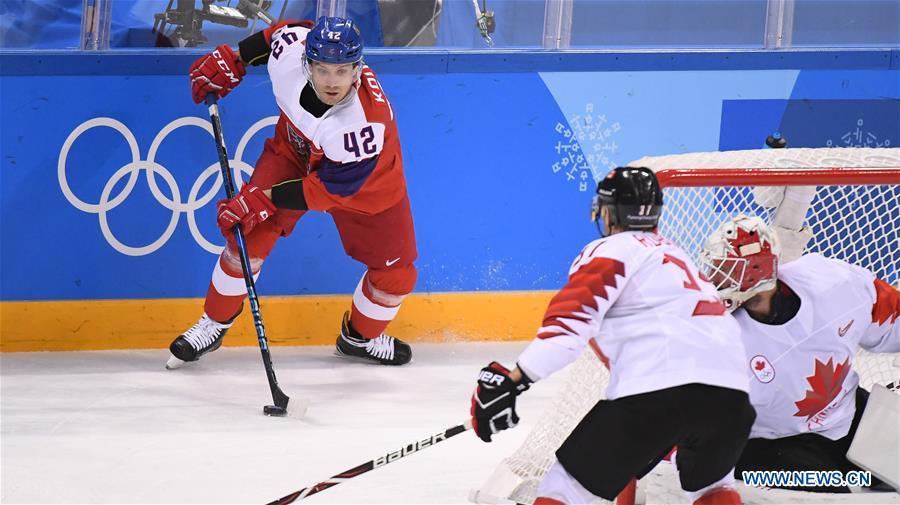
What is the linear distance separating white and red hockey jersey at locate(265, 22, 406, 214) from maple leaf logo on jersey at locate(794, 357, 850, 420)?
4.78 ft

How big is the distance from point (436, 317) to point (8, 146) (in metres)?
1.59

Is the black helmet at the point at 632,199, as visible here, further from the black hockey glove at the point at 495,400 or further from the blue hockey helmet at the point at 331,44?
the blue hockey helmet at the point at 331,44

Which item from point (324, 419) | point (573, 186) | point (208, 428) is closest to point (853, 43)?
point (573, 186)

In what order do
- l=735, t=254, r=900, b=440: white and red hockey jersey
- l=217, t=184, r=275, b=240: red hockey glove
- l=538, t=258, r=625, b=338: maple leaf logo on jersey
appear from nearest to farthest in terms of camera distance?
l=538, t=258, r=625, b=338: maple leaf logo on jersey → l=735, t=254, r=900, b=440: white and red hockey jersey → l=217, t=184, r=275, b=240: red hockey glove

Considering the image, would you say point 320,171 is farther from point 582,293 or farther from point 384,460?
point 582,293

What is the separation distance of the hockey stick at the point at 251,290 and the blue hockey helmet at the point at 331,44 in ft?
1.70

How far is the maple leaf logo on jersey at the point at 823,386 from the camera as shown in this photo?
277 centimetres

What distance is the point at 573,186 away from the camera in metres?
4.42

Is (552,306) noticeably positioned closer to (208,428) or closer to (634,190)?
(634,190)

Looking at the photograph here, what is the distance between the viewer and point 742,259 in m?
2.64

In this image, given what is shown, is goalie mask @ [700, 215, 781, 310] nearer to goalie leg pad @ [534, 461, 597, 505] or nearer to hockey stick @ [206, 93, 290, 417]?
goalie leg pad @ [534, 461, 597, 505]

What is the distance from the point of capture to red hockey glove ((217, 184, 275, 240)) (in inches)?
143

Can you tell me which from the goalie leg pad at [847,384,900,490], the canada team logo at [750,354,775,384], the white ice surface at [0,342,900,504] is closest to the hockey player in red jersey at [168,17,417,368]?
the white ice surface at [0,342,900,504]

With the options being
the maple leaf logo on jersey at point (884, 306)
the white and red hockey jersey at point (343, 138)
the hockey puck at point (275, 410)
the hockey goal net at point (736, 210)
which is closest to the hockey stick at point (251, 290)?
the hockey puck at point (275, 410)
